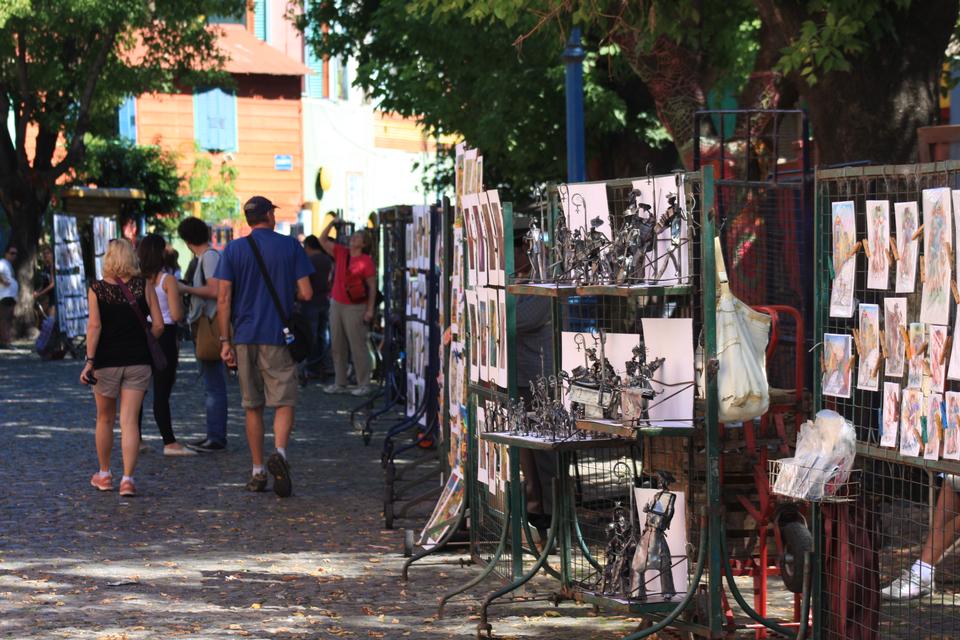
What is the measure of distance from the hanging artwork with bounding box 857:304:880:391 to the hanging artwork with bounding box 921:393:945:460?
351 mm

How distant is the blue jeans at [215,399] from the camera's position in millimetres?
13430

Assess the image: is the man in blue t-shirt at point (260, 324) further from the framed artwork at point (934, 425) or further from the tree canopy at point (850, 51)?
the framed artwork at point (934, 425)

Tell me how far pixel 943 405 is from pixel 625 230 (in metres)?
1.73

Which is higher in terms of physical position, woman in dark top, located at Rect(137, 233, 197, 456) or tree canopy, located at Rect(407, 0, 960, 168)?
tree canopy, located at Rect(407, 0, 960, 168)

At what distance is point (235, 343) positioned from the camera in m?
11.1

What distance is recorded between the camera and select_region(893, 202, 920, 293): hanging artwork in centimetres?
523

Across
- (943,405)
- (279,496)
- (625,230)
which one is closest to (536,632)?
(625,230)

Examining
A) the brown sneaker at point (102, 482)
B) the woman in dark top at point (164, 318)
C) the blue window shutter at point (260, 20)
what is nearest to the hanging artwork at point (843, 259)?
the brown sneaker at point (102, 482)

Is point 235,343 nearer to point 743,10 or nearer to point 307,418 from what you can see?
point 307,418

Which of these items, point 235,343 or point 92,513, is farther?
point 235,343

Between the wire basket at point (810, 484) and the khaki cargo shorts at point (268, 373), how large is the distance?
18.7 ft

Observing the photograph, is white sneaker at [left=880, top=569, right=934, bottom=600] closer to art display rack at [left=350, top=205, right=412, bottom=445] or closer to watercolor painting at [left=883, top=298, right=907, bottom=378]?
watercolor painting at [left=883, top=298, right=907, bottom=378]

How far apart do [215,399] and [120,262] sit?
249 centimetres

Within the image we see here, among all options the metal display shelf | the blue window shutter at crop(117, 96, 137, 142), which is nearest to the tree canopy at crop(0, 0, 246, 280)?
the blue window shutter at crop(117, 96, 137, 142)
